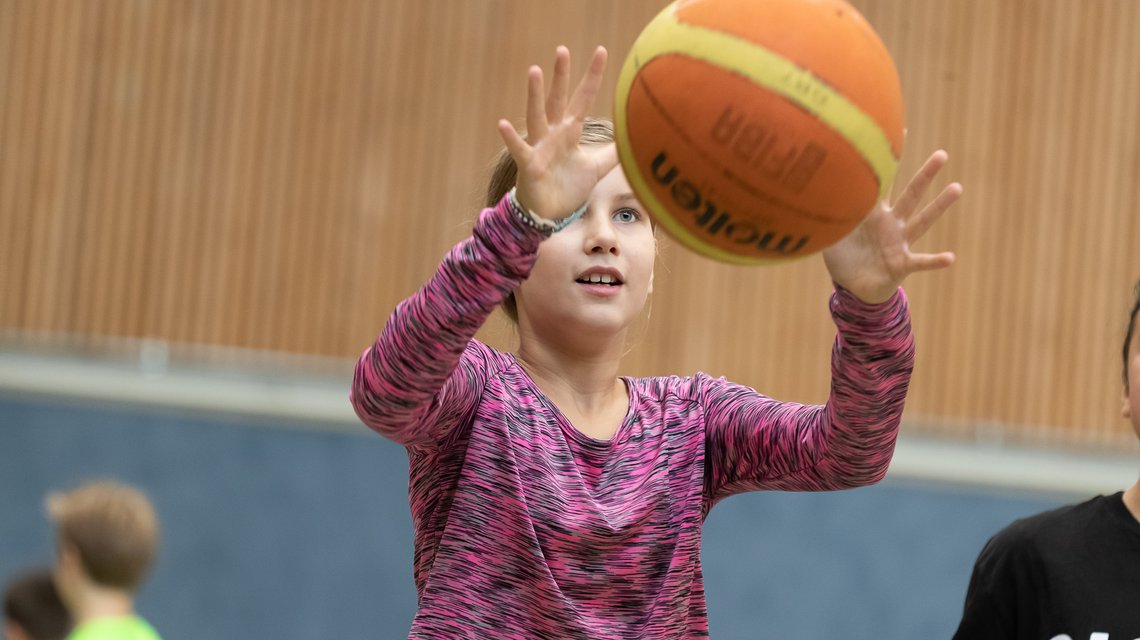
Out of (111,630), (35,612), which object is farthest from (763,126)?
(35,612)

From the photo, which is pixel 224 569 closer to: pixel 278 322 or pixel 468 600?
pixel 278 322

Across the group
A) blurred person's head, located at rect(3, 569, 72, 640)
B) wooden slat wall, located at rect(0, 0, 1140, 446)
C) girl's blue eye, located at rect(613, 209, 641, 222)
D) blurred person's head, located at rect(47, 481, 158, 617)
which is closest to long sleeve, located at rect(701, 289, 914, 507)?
girl's blue eye, located at rect(613, 209, 641, 222)

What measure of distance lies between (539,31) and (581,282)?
2816mm

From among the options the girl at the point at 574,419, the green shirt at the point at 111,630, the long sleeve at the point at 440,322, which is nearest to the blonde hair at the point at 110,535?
the green shirt at the point at 111,630

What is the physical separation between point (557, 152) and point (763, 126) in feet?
0.89

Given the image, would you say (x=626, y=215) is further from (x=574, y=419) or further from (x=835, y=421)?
(x=835, y=421)

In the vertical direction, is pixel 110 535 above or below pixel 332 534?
above

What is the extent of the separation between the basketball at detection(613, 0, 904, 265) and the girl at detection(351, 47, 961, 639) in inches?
4.1

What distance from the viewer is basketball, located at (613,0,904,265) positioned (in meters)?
1.49

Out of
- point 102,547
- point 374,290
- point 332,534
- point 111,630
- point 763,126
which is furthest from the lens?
point 374,290

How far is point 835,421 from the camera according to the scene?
5.56ft

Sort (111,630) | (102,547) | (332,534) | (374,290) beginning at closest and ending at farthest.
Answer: (111,630) → (102,547) → (332,534) → (374,290)

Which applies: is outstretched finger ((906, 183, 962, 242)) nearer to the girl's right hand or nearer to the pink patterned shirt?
the pink patterned shirt

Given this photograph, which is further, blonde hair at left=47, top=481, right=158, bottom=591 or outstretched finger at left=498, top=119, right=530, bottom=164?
blonde hair at left=47, top=481, right=158, bottom=591
